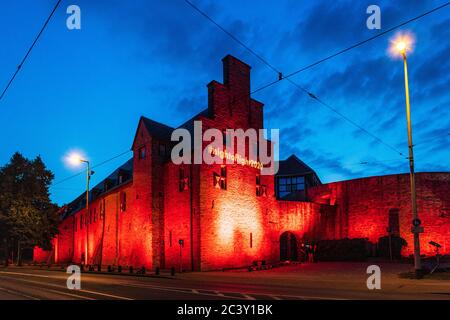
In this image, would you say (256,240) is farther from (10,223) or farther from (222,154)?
(10,223)

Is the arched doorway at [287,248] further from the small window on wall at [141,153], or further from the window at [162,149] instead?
the small window on wall at [141,153]

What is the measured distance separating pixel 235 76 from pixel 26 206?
28.2 meters

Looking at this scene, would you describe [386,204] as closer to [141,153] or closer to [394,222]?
[394,222]

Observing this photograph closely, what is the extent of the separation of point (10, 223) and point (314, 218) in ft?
105

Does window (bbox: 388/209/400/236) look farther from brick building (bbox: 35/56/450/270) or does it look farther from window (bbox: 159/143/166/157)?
window (bbox: 159/143/166/157)


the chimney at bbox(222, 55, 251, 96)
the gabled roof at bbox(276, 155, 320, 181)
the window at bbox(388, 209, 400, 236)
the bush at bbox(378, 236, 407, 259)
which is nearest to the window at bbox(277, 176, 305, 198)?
the gabled roof at bbox(276, 155, 320, 181)

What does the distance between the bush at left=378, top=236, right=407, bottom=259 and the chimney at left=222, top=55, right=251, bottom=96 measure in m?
18.2

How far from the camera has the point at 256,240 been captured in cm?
3459

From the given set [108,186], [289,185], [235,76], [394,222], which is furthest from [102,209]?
[394,222]

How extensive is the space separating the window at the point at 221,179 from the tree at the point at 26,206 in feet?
82.0

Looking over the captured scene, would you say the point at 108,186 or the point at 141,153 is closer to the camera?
the point at 141,153

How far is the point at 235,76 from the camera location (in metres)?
35.0

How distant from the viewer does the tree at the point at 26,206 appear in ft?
148
